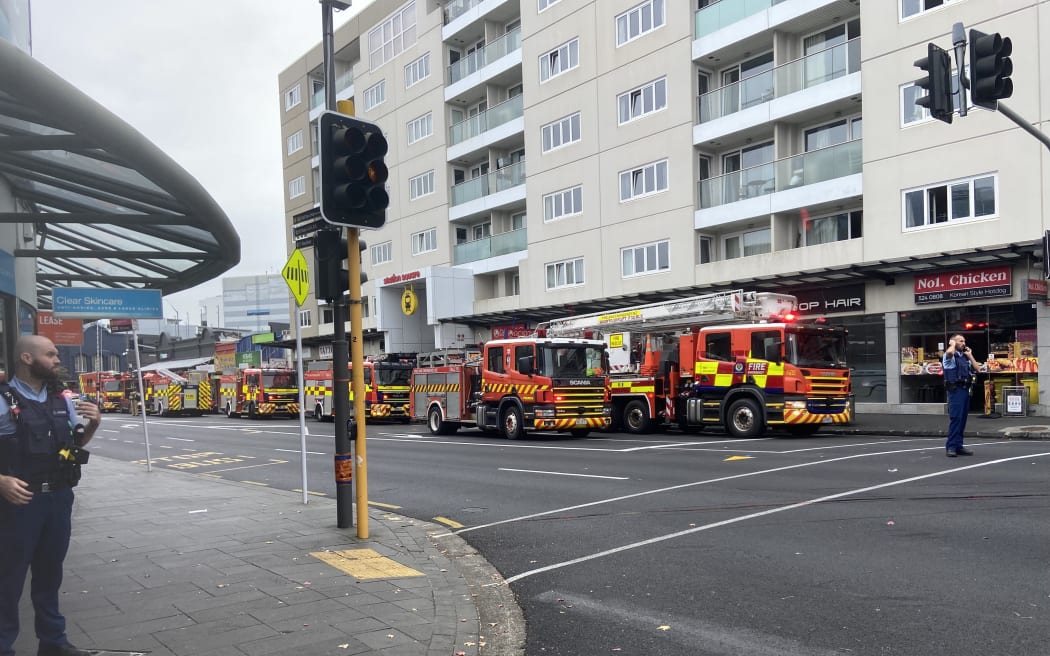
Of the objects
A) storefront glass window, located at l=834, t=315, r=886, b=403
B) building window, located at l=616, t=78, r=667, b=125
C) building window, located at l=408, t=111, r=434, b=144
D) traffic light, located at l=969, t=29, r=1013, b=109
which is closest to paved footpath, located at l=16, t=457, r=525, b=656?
traffic light, located at l=969, t=29, r=1013, b=109

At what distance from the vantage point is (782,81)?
26.6 metres

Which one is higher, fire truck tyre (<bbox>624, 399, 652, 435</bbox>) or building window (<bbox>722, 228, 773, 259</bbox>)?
building window (<bbox>722, 228, 773, 259</bbox>)

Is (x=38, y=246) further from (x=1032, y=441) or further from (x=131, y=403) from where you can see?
(x=131, y=403)

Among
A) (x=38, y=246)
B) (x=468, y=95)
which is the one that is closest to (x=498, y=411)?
(x=38, y=246)

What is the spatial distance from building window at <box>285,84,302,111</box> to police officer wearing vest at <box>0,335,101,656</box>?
182 feet

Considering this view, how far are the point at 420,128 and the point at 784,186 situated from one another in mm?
23795

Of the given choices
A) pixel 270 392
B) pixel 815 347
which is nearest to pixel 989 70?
pixel 815 347

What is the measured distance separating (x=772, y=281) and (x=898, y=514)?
63.0 ft

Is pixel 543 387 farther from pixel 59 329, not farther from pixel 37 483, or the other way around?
pixel 37 483

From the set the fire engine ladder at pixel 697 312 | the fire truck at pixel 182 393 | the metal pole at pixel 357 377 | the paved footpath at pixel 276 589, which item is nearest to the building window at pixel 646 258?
the fire engine ladder at pixel 697 312

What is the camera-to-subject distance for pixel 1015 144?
2108 cm

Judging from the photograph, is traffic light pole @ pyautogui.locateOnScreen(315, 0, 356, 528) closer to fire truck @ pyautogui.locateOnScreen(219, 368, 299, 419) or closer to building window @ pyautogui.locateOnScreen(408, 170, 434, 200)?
fire truck @ pyautogui.locateOnScreen(219, 368, 299, 419)

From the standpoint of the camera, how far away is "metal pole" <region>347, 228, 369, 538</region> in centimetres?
811

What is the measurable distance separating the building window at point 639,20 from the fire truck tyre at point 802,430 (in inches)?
671
